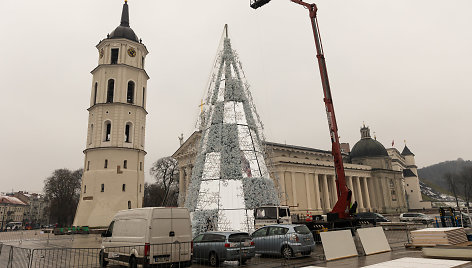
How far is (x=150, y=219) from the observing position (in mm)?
10891

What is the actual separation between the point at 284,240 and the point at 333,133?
964 centimetres

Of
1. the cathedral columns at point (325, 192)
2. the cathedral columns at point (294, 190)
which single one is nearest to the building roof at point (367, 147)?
the cathedral columns at point (325, 192)

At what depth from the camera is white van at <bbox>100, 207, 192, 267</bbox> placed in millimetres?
10547

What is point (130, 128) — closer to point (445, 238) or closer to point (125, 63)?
point (125, 63)

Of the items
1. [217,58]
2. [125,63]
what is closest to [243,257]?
[217,58]

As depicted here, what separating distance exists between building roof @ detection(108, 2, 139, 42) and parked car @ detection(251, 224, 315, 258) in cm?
3787

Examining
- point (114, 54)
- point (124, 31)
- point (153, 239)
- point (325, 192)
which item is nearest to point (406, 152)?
point (325, 192)

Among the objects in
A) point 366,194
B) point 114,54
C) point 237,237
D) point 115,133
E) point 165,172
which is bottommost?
point 237,237

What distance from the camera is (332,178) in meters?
66.2

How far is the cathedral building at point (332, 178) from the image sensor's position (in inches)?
2132

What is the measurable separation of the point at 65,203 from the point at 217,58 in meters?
61.7

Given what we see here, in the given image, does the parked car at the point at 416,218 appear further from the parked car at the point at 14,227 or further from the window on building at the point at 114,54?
the parked car at the point at 14,227

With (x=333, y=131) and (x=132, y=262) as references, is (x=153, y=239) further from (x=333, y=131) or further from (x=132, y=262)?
(x=333, y=131)

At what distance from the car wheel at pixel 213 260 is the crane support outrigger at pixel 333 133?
9.87m
